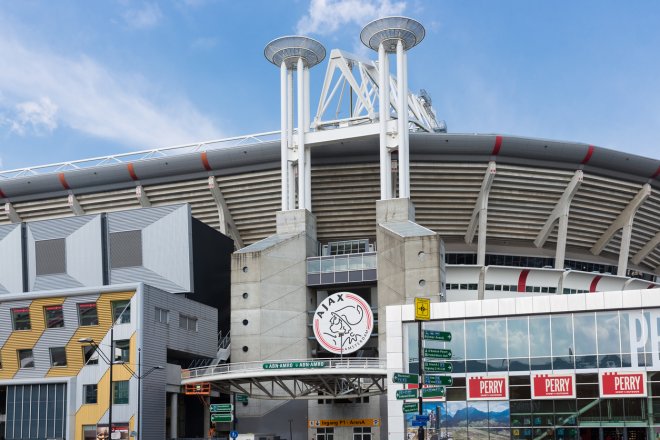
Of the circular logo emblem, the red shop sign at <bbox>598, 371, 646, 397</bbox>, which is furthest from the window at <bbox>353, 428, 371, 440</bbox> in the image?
the red shop sign at <bbox>598, 371, 646, 397</bbox>

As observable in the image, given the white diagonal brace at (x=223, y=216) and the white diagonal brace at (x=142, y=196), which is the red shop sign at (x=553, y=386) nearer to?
the white diagonal brace at (x=223, y=216)

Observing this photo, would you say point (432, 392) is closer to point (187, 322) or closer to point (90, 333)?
point (90, 333)

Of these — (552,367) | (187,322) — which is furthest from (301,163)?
(552,367)

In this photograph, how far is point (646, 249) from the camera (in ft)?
283

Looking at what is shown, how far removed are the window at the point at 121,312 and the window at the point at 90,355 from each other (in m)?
2.57

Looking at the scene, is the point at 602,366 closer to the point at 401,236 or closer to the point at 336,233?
Result: the point at 401,236

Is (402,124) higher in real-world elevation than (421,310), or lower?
higher

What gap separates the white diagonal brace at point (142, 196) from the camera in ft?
273

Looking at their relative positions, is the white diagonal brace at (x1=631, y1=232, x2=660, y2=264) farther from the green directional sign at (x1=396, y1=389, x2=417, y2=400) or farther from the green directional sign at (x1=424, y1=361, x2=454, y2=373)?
the green directional sign at (x1=396, y1=389, x2=417, y2=400)

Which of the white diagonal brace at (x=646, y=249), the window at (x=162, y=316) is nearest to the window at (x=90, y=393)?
the window at (x=162, y=316)

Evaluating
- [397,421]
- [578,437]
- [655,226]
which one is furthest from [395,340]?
[655,226]

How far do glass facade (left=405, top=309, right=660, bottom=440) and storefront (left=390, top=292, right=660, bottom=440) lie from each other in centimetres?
5

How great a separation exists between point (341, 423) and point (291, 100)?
2974cm

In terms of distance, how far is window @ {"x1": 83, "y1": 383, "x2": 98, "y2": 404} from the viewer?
63.5m
